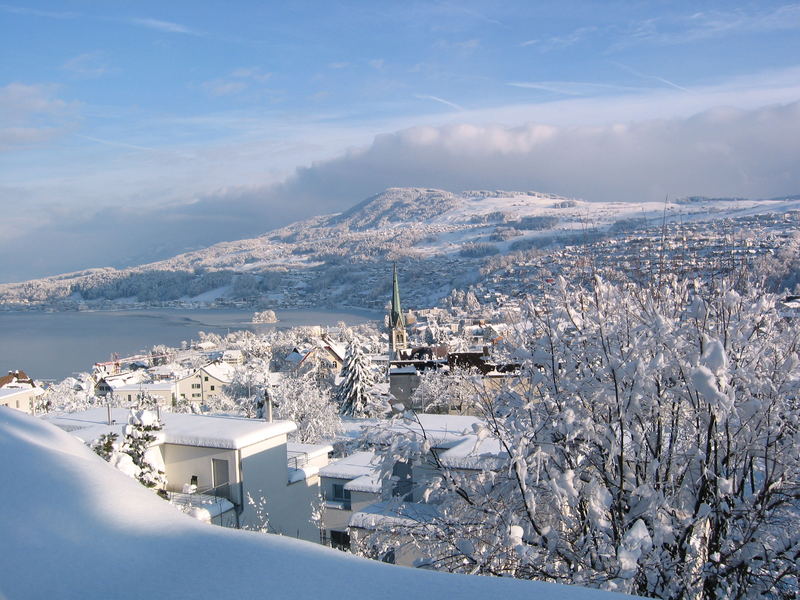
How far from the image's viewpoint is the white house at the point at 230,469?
6801 millimetres

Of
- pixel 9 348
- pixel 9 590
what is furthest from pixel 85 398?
pixel 9 348

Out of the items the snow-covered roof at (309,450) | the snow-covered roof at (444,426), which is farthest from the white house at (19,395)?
the snow-covered roof at (444,426)

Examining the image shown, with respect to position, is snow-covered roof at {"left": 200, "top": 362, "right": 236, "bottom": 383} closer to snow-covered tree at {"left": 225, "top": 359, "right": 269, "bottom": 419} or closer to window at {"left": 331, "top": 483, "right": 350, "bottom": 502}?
snow-covered tree at {"left": 225, "top": 359, "right": 269, "bottom": 419}

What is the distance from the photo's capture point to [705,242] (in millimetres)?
5781

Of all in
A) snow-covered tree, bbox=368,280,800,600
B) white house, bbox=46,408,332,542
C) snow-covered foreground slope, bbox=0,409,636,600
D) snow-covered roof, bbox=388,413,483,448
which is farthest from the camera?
snow-covered roof, bbox=388,413,483,448

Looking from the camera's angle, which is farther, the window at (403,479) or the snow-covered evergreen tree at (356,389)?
the snow-covered evergreen tree at (356,389)

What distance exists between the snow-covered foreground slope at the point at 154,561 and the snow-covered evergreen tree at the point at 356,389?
26.1 m

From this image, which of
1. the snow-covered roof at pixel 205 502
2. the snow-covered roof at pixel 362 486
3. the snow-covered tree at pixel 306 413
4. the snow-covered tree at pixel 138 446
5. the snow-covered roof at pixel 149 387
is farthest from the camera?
the snow-covered roof at pixel 149 387

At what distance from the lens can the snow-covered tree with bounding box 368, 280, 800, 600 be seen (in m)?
3.08

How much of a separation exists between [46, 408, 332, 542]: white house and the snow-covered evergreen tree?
65.4 feet

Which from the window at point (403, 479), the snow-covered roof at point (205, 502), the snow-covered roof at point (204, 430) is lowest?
the snow-covered roof at point (205, 502)

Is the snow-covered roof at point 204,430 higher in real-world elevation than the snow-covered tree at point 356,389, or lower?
higher

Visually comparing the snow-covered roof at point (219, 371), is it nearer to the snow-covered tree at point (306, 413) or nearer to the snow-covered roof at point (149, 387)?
the snow-covered roof at point (149, 387)

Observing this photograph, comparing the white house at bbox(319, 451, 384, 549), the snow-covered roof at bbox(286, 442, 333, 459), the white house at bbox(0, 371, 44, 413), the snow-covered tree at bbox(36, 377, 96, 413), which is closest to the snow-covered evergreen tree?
the snow-covered tree at bbox(36, 377, 96, 413)
